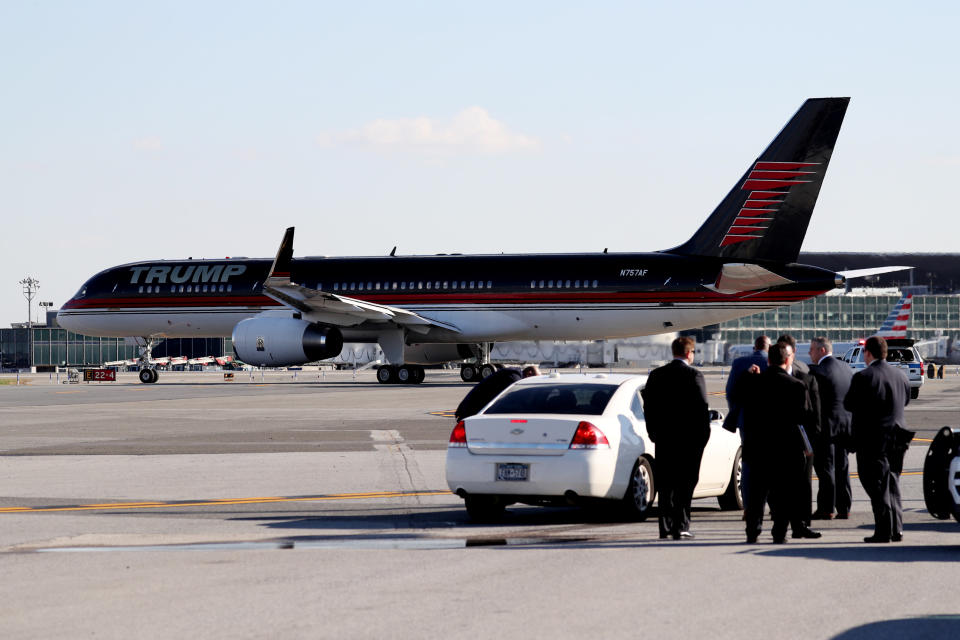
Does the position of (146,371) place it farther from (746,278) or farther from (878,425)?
(878,425)

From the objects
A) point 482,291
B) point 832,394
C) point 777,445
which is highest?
point 482,291

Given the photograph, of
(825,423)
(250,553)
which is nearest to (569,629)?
(250,553)

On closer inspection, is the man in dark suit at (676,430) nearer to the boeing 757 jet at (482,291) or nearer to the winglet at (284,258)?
the boeing 757 jet at (482,291)

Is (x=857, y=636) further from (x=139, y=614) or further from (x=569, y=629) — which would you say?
(x=139, y=614)

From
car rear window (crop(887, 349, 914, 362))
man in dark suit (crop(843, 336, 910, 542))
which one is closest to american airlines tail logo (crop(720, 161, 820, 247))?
car rear window (crop(887, 349, 914, 362))

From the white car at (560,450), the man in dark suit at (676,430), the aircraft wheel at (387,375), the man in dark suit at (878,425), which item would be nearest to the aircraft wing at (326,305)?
the aircraft wheel at (387,375)

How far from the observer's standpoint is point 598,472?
12.3 metres

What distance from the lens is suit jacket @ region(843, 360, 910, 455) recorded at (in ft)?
38.1

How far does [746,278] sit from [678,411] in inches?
1221

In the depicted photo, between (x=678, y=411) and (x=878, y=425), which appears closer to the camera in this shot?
(x=878, y=425)

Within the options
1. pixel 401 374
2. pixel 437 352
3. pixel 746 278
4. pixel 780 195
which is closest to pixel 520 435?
pixel 746 278

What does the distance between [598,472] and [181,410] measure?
75.5ft

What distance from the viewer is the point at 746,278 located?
42000 millimetres

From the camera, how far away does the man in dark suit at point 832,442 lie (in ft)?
42.9
